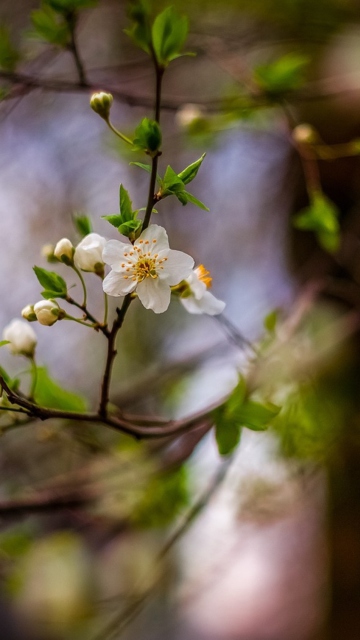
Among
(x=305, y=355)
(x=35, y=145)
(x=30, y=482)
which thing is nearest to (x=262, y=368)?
(x=305, y=355)

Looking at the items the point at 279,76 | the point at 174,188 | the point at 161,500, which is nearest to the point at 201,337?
the point at 161,500

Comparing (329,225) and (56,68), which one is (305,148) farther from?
(56,68)

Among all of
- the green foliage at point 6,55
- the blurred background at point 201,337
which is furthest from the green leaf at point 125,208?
the green foliage at point 6,55

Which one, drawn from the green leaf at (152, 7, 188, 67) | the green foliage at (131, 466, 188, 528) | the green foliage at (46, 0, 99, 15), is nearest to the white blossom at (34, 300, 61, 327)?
the green leaf at (152, 7, 188, 67)

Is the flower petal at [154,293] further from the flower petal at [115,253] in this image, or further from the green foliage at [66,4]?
the green foliage at [66,4]

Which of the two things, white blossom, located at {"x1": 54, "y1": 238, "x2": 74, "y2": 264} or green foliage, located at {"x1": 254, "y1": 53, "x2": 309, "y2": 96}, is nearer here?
white blossom, located at {"x1": 54, "y1": 238, "x2": 74, "y2": 264}

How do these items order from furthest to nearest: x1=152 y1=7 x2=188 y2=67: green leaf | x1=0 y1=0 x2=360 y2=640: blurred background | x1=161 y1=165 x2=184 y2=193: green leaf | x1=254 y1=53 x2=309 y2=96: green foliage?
1. x1=0 y1=0 x2=360 y2=640: blurred background
2. x1=254 y1=53 x2=309 y2=96: green foliage
3. x1=152 y1=7 x2=188 y2=67: green leaf
4. x1=161 y1=165 x2=184 y2=193: green leaf

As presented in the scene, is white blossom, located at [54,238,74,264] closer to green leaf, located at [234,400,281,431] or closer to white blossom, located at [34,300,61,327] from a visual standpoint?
white blossom, located at [34,300,61,327]
